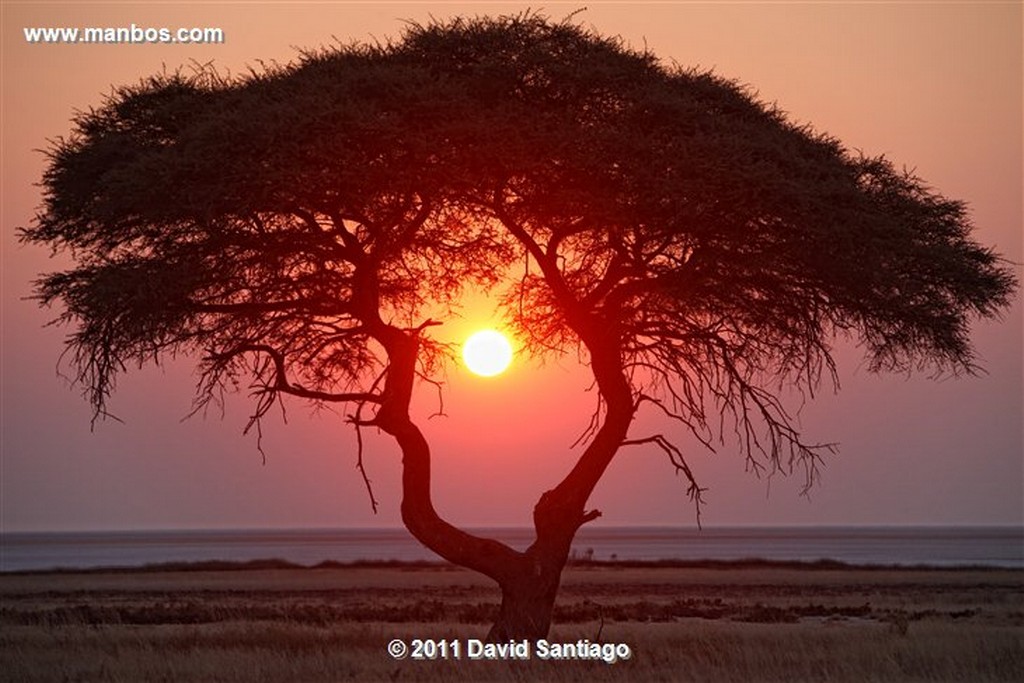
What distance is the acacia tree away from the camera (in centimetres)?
2373

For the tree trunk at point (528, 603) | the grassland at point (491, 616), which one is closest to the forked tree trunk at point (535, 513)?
the tree trunk at point (528, 603)

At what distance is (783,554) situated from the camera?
95.7m

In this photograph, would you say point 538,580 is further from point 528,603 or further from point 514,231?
point 514,231

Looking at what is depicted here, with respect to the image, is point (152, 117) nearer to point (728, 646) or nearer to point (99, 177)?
point (99, 177)

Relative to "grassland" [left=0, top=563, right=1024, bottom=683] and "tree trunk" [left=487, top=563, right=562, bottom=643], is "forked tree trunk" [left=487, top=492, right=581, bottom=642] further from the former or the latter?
"grassland" [left=0, top=563, right=1024, bottom=683]

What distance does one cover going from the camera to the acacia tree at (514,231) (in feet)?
77.9

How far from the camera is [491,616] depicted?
32.7m

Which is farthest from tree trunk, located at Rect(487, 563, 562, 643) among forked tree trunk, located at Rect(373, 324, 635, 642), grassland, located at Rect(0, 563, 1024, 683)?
grassland, located at Rect(0, 563, 1024, 683)

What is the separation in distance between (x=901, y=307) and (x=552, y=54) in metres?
6.30

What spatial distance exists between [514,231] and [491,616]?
10252 mm

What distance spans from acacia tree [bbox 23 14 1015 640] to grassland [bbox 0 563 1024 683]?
254 centimetres

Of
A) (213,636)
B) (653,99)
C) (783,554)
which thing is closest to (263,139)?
(653,99)

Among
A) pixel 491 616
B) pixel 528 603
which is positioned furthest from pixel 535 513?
pixel 491 616

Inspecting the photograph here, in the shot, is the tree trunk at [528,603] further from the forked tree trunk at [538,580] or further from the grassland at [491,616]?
the grassland at [491,616]
